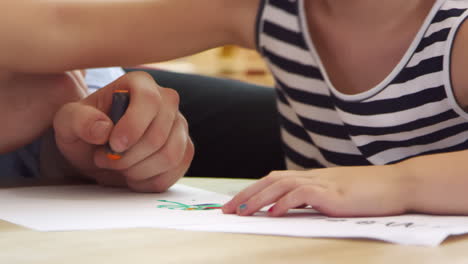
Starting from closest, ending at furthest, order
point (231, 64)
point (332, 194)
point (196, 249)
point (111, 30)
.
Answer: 1. point (196, 249)
2. point (332, 194)
3. point (111, 30)
4. point (231, 64)

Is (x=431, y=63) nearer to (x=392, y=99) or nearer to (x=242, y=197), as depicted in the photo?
(x=392, y=99)

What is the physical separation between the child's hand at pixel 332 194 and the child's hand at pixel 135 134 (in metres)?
0.13

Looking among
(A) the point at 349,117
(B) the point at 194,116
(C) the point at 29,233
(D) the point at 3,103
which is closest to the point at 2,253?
(C) the point at 29,233

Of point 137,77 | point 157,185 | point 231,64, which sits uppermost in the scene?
point 137,77

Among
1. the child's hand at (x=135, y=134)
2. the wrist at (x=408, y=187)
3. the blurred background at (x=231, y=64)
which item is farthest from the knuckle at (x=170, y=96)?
the blurred background at (x=231, y=64)

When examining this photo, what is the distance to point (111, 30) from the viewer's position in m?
0.73

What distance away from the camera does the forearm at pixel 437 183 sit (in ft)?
1.69

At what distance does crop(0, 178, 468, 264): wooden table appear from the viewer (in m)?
0.36

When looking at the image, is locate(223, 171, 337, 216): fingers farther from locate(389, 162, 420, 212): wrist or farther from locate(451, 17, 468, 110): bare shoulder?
locate(451, 17, 468, 110): bare shoulder

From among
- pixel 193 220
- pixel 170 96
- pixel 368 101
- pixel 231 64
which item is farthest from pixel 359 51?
pixel 231 64

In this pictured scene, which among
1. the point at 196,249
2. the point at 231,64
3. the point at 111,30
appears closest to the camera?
the point at 196,249

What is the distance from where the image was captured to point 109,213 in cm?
51

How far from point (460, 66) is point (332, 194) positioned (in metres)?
0.29

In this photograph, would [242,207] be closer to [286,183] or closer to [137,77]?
[286,183]
